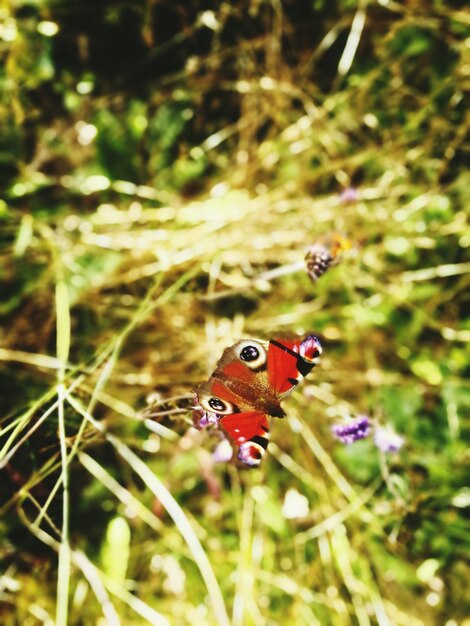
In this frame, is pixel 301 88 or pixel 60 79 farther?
pixel 301 88

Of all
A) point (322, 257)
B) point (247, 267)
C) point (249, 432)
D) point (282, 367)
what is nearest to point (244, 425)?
point (249, 432)

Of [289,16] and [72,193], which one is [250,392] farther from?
[289,16]

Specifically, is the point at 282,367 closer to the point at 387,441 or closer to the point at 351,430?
the point at 351,430

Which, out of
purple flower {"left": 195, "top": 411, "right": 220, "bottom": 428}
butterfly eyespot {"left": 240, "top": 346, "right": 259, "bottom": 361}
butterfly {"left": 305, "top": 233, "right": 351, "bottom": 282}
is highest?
butterfly {"left": 305, "top": 233, "right": 351, "bottom": 282}

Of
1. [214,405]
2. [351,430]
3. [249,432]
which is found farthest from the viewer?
[351,430]

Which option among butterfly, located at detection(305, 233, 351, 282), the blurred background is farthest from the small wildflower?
butterfly, located at detection(305, 233, 351, 282)

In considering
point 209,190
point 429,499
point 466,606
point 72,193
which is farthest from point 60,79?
point 466,606

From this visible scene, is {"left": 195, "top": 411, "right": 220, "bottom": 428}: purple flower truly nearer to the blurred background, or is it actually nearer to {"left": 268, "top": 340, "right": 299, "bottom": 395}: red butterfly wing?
{"left": 268, "top": 340, "right": 299, "bottom": 395}: red butterfly wing
